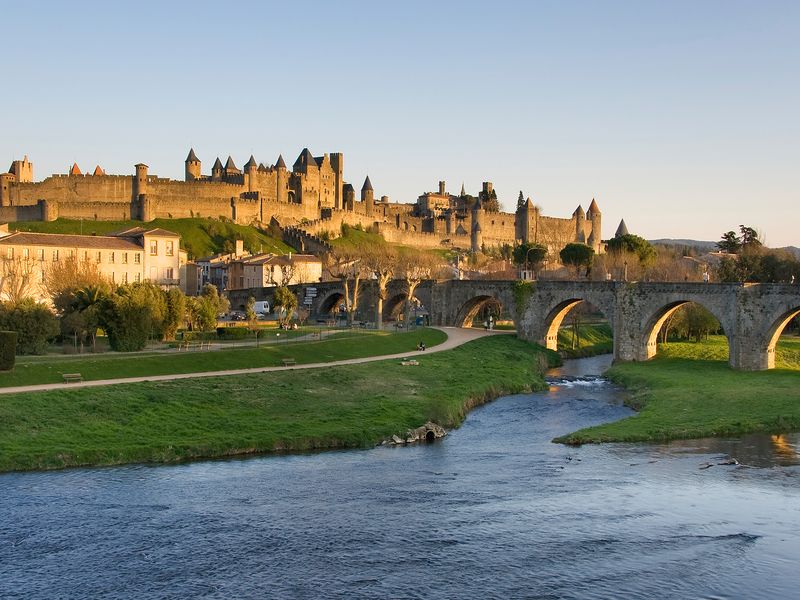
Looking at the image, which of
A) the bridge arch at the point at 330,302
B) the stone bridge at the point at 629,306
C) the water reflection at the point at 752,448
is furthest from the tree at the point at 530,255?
the water reflection at the point at 752,448

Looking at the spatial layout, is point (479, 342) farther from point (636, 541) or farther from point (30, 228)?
point (30, 228)

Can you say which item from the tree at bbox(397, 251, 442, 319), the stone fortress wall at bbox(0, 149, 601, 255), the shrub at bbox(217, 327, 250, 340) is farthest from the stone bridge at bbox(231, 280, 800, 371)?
the stone fortress wall at bbox(0, 149, 601, 255)

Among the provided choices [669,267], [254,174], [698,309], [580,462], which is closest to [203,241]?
[254,174]

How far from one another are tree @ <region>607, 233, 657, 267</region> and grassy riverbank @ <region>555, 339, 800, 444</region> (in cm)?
4561

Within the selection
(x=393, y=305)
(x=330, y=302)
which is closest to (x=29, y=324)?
(x=393, y=305)

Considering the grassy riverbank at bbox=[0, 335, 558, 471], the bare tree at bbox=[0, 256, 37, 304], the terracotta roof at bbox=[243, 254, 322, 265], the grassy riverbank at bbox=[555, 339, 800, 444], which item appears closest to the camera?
the grassy riverbank at bbox=[0, 335, 558, 471]

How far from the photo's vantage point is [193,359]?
154 feet

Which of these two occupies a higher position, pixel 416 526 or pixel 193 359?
pixel 193 359

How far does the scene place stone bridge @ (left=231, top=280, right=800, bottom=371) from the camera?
54.8 metres

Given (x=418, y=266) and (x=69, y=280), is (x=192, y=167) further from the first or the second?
(x=69, y=280)

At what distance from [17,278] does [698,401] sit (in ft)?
159

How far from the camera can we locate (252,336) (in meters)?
61.8

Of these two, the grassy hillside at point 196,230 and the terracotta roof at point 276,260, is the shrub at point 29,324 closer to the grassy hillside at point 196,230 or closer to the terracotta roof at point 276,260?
the terracotta roof at point 276,260

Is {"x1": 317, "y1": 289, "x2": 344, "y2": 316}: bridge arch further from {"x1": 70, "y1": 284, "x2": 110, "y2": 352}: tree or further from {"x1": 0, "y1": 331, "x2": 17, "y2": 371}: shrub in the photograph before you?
{"x1": 0, "y1": 331, "x2": 17, "y2": 371}: shrub
